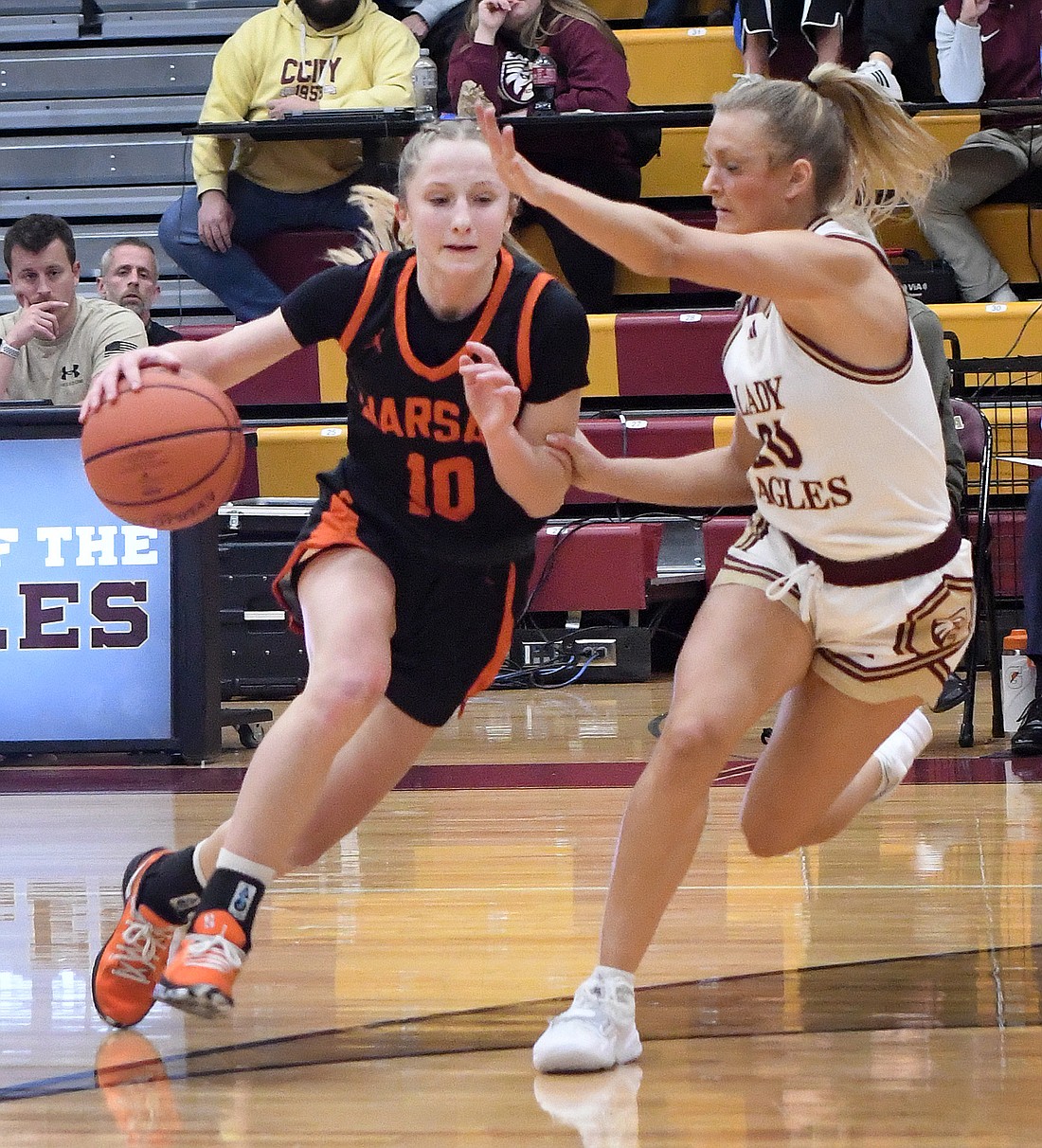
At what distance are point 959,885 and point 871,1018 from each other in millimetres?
942

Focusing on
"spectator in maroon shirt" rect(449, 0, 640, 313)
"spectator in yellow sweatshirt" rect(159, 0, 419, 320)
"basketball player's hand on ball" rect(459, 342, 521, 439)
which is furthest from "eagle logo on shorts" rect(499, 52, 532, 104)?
"basketball player's hand on ball" rect(459, 342, 521, 439)

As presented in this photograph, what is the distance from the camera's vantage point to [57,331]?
5.49 meters

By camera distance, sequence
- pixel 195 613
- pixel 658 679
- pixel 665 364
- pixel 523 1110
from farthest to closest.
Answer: pixel 665 364 < pixel 658 679 < pixel 195 613 < pixel 523 1110

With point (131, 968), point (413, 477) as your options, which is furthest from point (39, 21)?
point (131, 968)

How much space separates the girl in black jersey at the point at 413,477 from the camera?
8.16 feet

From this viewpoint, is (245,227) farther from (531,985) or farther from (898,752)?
(531,985)

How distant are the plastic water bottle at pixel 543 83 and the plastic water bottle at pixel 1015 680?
337cm

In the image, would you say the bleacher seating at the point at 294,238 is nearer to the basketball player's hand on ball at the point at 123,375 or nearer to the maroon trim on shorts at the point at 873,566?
the maroon trim on shorts at the point at 873,566

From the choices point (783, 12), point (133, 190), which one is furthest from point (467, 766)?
point (133, 190)

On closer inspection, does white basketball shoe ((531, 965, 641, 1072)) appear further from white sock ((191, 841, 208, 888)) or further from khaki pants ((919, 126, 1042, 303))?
khaki pants ((919, 126, 1042, 303))

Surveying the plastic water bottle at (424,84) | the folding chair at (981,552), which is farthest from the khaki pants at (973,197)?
the folding chair at (981,552)

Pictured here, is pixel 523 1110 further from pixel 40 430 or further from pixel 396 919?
pixel 40 430

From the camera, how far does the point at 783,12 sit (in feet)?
23.7

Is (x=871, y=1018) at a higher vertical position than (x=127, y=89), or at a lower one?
lower
